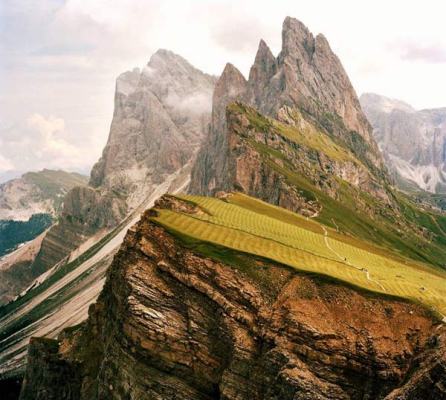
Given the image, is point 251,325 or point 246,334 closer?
point 246,334

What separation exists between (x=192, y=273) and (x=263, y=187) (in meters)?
136

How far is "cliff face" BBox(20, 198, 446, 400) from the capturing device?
45.8 m

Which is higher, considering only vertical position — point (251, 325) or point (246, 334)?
point (251, 325)

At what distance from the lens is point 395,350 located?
4672 cm

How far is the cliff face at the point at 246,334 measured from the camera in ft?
150

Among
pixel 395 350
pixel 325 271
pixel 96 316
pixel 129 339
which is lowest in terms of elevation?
pixel 96 316

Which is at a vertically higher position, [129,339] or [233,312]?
[233,312]

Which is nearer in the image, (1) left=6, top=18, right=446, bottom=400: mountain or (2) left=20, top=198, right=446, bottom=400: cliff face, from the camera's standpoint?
(1) left=6, top=18, right=446, bottom=400: mountain

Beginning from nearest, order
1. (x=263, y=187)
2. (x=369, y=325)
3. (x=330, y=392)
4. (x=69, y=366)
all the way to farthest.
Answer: (x=330, y=392) → (x=369, y=325) → (x=69, y=366) → (x=263, y=187)

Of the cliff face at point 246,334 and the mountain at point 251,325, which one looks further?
the cliff face at point 246,334

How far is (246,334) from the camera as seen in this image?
50156 mm

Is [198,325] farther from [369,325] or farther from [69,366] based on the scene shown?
[69,366]

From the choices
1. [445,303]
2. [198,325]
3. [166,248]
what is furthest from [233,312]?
[445,303]

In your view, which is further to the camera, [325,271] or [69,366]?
[69,366]
